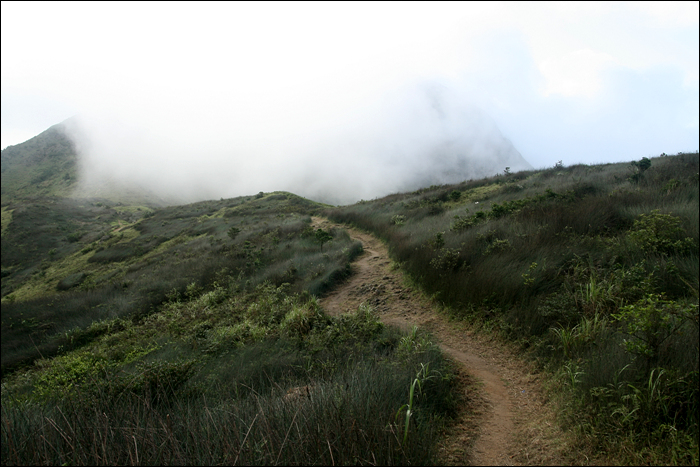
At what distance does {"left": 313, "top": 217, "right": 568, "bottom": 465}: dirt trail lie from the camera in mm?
2543

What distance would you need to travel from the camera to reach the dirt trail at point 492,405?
2.54 metres

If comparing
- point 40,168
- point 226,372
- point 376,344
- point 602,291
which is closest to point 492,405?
point 376,344

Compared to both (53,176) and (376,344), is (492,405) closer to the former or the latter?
(376,344)

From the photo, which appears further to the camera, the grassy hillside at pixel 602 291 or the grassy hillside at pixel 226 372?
the grassy hillside at pixel 602 291

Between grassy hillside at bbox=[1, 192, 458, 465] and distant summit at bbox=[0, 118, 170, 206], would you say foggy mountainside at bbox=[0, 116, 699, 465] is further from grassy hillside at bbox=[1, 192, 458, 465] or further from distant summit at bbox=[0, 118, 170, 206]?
distant summit at bbox=[0, 118, 170, 206]

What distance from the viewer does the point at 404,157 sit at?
14662 cm

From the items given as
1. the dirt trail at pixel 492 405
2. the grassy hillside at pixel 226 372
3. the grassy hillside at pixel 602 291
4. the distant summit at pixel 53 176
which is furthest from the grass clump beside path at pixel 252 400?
the distant summit at pixel 53 176

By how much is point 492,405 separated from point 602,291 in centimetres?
227

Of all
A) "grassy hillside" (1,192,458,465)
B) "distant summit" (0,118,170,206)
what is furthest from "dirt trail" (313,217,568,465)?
"distant summit" (0,118,170,206)

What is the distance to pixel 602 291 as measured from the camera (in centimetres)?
408

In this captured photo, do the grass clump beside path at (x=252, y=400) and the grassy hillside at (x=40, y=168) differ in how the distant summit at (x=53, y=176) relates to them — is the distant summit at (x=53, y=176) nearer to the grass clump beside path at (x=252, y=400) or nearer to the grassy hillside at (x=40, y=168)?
the grassy hillside at (x=40, y=168)

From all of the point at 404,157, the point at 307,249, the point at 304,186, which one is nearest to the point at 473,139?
the point at 404,157

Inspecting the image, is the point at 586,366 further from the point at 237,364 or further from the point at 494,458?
the point at 237,364

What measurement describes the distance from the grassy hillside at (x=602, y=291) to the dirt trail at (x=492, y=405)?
0.89 ft
